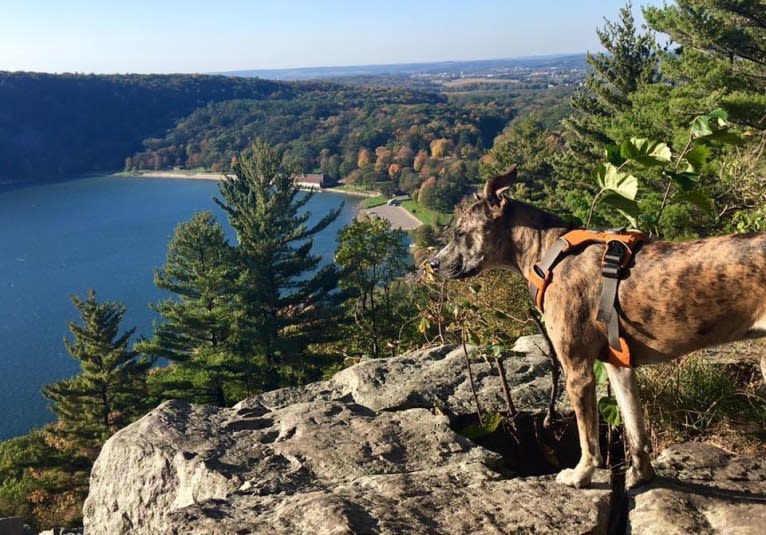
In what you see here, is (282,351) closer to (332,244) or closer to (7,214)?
(332,244)

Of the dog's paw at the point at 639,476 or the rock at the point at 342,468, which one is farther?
the dog's paw at the point at 639,476

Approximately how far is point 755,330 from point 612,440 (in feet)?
5.06

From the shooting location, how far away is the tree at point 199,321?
23000 millimetres

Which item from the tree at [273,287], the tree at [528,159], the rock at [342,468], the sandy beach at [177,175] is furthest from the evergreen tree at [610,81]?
the sandy beach at [177,175]

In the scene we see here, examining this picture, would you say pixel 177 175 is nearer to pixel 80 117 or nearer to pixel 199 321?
pixel 80 117

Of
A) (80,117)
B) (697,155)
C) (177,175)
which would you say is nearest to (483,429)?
(697,155)

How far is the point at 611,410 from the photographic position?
3.44m

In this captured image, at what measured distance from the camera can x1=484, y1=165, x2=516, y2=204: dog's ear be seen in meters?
3.30

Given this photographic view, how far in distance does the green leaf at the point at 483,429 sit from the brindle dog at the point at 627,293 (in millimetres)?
737

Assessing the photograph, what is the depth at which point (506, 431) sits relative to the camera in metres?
4.05

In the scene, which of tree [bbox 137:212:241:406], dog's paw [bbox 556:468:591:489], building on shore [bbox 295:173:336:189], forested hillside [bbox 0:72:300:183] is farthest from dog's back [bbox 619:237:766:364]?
forested hillside [bbox 0:72:300:183]

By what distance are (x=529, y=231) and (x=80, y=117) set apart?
494 feet

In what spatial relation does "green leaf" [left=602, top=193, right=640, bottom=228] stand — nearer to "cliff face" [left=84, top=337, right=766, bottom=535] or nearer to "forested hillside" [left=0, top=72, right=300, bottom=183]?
"cliff face" [left=84, top=337, right=766, bottom=535]

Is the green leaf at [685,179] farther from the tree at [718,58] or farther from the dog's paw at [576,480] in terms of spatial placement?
the tree at [718,58]
